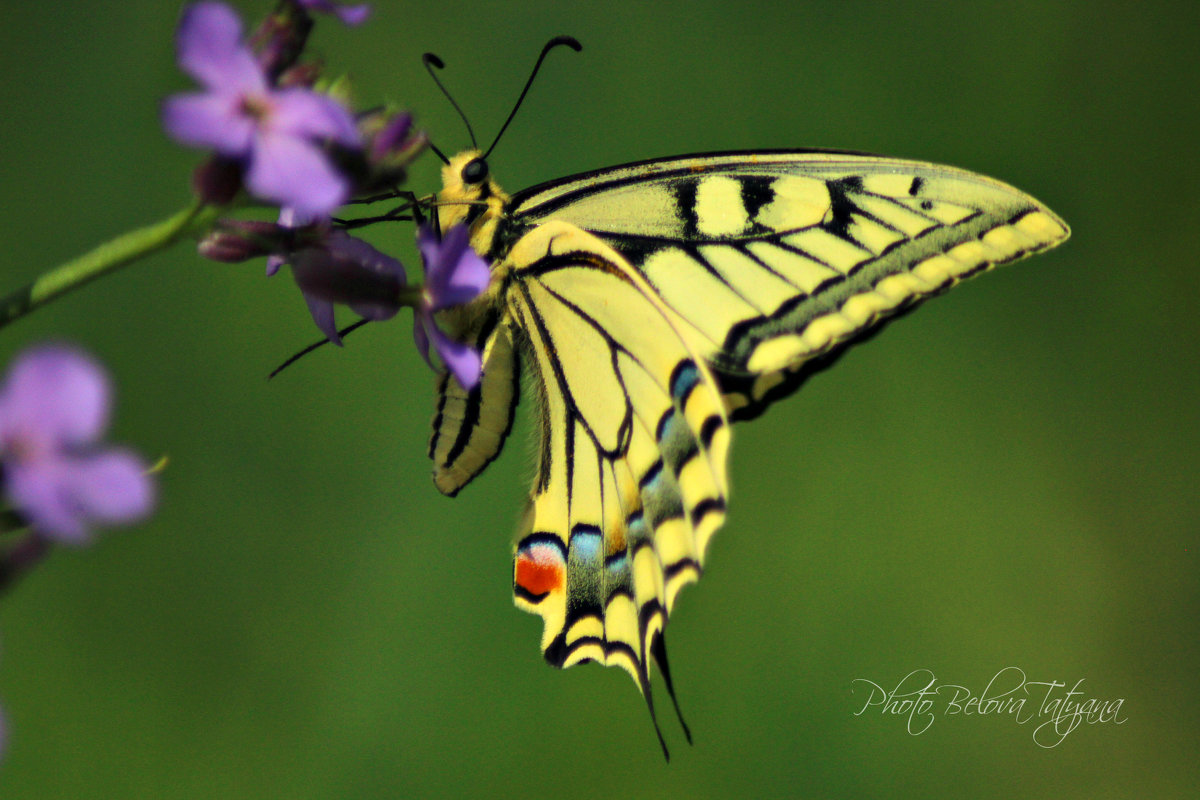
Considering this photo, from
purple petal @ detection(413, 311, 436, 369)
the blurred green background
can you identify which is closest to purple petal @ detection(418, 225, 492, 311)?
purple petal @ detection(413, 311, 436, 369)

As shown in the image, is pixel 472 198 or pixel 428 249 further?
pixel 472 198

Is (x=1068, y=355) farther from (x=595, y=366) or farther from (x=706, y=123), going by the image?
(x=595, y=366)

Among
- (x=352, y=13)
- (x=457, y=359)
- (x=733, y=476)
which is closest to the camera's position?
(x=352, y=13)

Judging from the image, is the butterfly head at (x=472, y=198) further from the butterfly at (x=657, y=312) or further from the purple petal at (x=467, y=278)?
the purple petal at (x=467, y=278)

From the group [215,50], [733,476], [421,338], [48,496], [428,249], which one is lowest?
[733,476]

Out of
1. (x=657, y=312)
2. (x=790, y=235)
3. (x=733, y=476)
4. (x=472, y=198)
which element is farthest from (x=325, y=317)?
(x=733, y=476)

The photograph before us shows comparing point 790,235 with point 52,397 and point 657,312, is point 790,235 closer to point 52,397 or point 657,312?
point 657,312

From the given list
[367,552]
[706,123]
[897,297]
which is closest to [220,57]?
[897,297]
